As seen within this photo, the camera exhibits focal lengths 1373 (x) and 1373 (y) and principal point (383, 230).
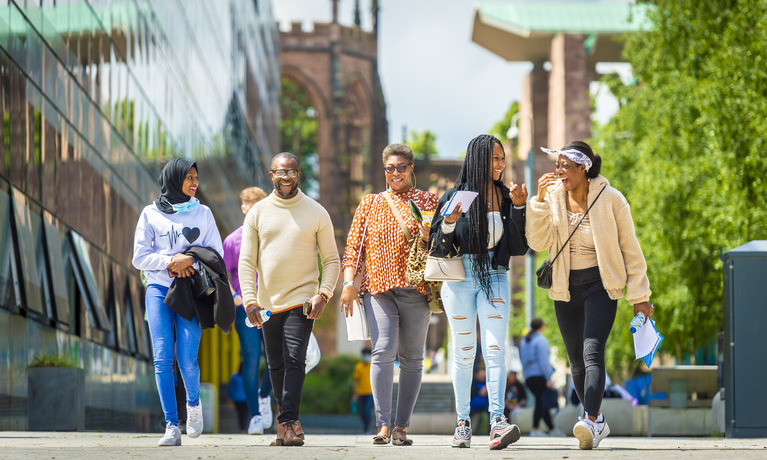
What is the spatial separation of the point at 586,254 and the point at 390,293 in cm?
131

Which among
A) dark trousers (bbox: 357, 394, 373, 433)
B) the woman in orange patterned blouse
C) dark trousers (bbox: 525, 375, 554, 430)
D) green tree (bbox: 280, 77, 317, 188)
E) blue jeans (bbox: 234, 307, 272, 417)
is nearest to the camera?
the woman in orange patterned blouse

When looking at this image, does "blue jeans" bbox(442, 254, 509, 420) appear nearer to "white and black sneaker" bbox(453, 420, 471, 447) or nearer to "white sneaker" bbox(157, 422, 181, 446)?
"white and black sneaker" bbox(453, 420, 471, 447)

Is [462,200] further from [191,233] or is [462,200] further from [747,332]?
[747,332]

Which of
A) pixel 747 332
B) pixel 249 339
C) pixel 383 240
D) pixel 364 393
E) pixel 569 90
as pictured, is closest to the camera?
pixel 383 240

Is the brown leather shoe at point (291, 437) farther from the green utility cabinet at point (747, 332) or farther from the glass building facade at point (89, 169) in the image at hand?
the glass building facade at point (89, 169)

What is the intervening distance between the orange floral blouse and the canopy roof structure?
56.3m

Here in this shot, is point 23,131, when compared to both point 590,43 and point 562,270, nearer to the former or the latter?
point 562,270

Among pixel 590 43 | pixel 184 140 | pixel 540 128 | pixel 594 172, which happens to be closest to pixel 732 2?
pixel 184 140

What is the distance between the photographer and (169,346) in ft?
28.5

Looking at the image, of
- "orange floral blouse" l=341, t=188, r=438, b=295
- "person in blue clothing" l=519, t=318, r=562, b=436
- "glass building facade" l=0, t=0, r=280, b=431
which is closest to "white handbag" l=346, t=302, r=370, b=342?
"orange floral blouse" l=341, t=188, r=438, b=295

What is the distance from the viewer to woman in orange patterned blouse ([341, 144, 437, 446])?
886cm

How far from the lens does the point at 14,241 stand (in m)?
15.1

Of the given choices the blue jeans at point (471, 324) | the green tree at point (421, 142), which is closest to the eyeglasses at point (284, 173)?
the blue jeans at point (471, 324)

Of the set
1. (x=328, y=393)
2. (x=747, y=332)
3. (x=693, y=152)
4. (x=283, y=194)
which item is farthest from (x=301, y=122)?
(x=283, y=194)
